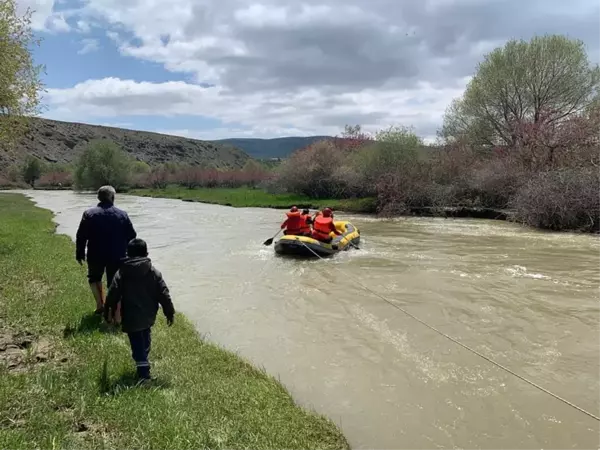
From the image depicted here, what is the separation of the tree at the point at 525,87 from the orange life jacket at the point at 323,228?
76.8 feet

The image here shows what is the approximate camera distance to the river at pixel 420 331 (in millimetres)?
5898

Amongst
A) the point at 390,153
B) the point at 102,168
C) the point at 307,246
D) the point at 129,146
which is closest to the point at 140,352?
the point at 307,246

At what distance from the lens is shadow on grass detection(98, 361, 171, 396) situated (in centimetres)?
509

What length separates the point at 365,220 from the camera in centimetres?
3092

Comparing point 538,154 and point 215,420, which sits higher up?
point 538,154

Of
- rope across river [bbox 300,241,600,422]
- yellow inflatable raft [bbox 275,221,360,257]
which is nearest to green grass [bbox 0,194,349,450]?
rope across river [bbox 300,241,600,422]

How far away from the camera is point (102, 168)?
75.4 m

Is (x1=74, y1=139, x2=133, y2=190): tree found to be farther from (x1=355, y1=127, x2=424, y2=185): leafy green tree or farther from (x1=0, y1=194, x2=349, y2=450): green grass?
(x1=0, y1=194, x2=349, y2=450): green grass

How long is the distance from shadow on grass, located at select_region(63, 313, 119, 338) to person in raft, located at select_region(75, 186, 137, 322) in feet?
0.67

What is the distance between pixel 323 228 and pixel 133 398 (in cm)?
1283

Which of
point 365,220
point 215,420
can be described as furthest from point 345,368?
point 365,220

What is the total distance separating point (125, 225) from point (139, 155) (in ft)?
498

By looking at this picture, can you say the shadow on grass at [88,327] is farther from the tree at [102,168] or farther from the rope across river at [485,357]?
the tree at [102,168]

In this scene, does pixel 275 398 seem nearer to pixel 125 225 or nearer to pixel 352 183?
pixel 125 225
